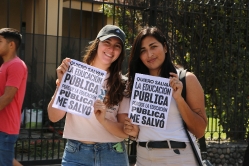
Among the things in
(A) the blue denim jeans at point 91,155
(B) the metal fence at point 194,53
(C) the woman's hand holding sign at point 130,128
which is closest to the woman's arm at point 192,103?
(C) the woman's hand holding sign at point 130,128

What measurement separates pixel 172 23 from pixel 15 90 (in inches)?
141

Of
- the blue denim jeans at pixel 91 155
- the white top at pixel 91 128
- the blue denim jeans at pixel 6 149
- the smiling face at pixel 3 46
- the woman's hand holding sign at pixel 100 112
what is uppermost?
the smiling face at pixel 3 46

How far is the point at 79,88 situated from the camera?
10.8ft

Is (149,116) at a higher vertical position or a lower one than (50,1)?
lower

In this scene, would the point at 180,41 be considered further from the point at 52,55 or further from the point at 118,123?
the point at 118,123

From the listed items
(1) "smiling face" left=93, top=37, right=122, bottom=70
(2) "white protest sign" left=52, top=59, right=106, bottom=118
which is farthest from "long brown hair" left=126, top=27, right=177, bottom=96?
(2) "white protest sign" left=52, top=59, right=106, bottom=118

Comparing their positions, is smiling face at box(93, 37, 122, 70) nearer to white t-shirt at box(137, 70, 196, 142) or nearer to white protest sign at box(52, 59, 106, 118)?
white protest sign at box(52, 59, 106, 118)

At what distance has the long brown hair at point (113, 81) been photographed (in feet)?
10.5

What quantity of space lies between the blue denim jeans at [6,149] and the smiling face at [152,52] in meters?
1.97

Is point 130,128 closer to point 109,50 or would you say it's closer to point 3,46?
point 109,50

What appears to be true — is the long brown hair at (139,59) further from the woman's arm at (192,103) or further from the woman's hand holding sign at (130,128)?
the woman's hand holding sign at (130,128)

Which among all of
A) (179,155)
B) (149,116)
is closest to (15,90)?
(149,116)

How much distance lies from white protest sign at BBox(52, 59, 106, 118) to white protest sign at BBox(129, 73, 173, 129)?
0.27 metres

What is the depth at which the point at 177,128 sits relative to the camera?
2992mm
